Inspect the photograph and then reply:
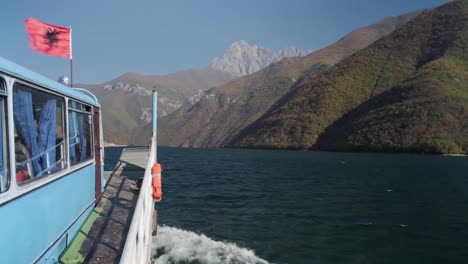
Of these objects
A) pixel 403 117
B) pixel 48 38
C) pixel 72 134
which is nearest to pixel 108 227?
pixel 72 134

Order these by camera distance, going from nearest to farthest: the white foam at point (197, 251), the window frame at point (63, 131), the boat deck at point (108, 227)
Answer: the window frame at point (63, 131), the boat deck at point (108, 227), the white foam at point (197, 251)

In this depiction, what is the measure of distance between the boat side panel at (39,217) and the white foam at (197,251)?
Result: 21.7ft

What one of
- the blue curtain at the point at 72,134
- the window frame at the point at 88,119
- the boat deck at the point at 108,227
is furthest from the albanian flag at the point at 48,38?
the boat deck at the point at 108,227

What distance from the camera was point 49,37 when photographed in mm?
10570

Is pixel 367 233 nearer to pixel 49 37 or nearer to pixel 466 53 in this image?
pixel 49 37

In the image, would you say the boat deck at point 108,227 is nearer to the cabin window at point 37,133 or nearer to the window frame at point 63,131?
the window frame at point 63,131

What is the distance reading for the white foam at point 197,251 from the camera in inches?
596

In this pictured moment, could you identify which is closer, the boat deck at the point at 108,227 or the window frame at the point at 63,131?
the window frame at the point at 63,131

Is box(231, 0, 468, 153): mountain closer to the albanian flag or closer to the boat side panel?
the albanian flag

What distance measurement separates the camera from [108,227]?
10234 millimetres

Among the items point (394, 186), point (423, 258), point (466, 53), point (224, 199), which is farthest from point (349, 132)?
point (423, 258)

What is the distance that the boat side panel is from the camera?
5.20 metres

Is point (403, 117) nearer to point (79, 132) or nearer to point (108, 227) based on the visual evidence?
point (108, 227)

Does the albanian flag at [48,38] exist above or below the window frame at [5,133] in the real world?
above
